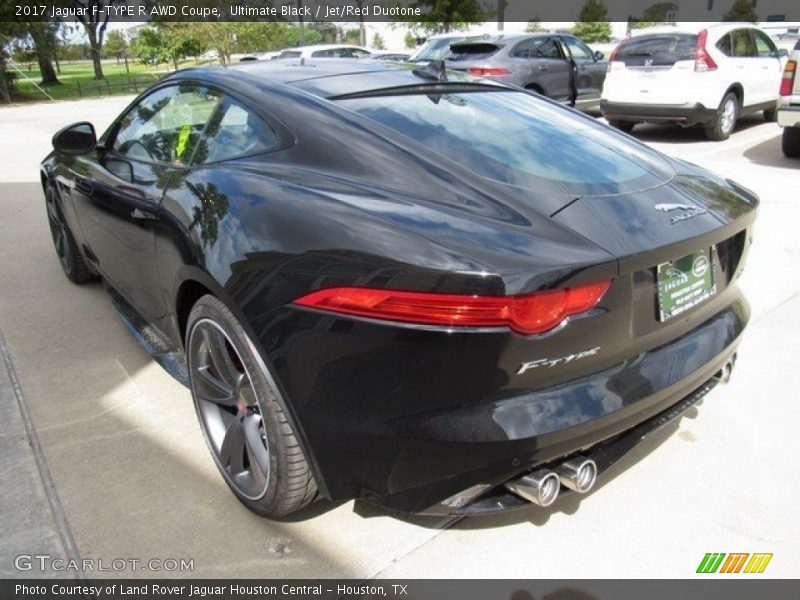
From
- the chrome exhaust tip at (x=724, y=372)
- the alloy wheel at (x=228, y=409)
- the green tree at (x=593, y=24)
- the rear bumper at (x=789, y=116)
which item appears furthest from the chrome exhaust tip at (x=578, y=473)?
the green tree at (x=593, y=24)

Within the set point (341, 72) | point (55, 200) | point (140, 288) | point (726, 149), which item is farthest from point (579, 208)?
point (726, 149)

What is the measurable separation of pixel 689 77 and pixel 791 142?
65.6 inches

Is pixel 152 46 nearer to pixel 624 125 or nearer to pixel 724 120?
pixel 624 125

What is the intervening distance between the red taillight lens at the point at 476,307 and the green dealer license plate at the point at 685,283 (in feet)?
1.00

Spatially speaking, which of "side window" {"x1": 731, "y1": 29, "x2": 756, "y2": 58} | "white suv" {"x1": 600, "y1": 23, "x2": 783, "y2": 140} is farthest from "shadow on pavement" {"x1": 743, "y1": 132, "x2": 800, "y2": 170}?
"side window" {"x1": 731, "y1": 29, "x2": 756, "y2": 58}

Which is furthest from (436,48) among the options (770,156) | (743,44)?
(770,156)

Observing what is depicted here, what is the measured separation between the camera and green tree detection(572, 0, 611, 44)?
47.8 m

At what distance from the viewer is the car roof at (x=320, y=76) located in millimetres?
2578

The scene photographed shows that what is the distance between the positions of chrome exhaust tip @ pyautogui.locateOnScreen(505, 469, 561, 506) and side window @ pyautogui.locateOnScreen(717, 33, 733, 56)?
9287mm

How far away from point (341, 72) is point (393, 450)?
5.80 feet

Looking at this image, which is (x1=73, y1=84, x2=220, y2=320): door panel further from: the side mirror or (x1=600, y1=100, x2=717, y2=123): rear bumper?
(x1=600, y1=100, x2=717, y2=123): rear bumper

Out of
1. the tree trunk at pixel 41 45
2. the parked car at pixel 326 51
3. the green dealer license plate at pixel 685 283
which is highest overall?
the tree trunk at pixel 41 45

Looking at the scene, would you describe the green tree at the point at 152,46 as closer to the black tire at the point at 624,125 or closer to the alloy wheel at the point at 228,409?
the black tire at the point at 624,125

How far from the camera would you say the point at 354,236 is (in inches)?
70.7
